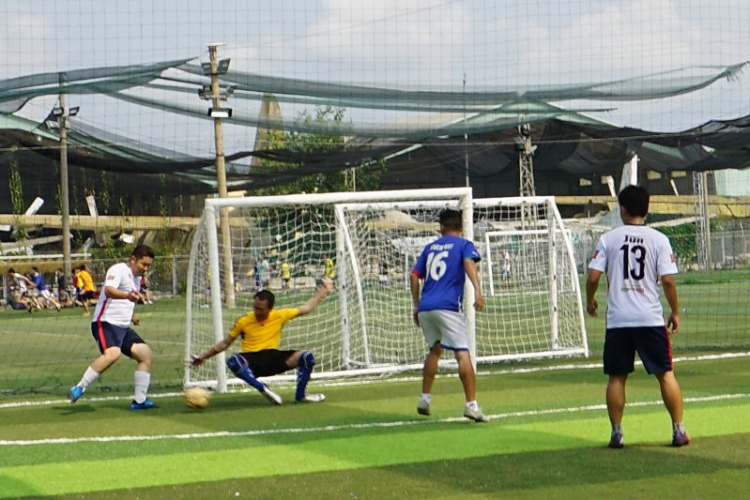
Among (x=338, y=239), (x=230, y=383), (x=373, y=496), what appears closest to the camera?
(x=373, y=496)

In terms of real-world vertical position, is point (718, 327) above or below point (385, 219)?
below

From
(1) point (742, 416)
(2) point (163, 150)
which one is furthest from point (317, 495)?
(2) point (163, 150)

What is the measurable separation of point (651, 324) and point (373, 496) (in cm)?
268

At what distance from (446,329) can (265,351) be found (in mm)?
2718

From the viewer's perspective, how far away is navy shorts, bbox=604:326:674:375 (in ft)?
30.1

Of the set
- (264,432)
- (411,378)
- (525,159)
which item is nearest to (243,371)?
(264,432)

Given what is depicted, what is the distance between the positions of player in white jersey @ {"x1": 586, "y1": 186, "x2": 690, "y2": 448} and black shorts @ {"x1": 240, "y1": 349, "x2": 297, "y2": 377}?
4777 mm

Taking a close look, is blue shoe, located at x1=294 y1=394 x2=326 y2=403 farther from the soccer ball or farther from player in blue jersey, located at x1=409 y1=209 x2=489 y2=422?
player in blue jersey, located at x1=409 y1=209 x2=489 y2=422

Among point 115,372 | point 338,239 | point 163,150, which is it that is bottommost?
point 115,372

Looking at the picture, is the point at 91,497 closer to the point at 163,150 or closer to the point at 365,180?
the point at 163,150

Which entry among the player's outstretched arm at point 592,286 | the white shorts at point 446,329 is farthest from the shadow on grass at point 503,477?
the white shorts at point 446,329

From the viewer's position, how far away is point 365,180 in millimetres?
29484

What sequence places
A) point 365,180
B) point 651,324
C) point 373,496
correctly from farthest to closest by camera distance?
point 365,180 → point 651,324 → point 373,496

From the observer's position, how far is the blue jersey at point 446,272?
11344mm
